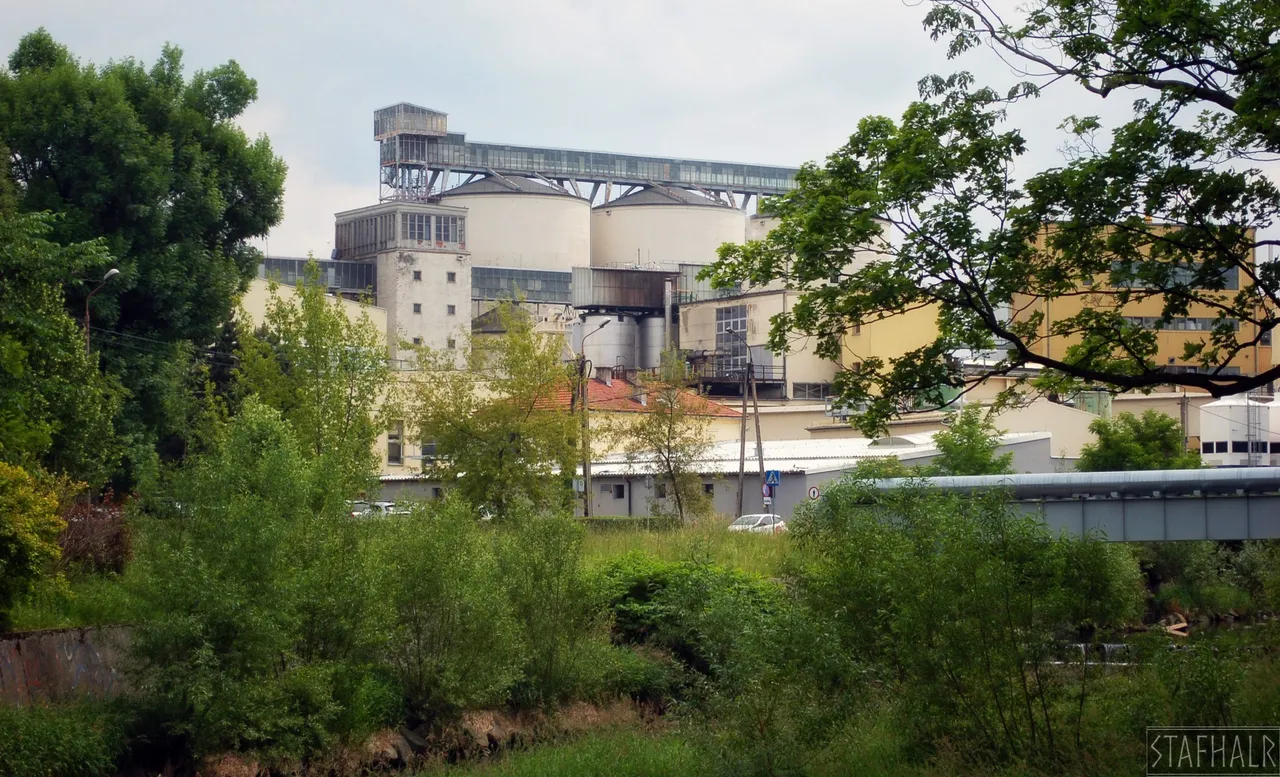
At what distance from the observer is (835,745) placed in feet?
60.3

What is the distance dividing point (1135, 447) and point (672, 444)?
20157 mm

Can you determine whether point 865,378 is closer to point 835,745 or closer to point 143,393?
point 835,745

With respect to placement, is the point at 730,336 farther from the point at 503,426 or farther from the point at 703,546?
the point at 703,546

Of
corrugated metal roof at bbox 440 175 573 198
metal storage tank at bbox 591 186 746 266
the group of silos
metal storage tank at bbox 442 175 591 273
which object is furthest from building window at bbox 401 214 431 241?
metal storage tank at bbox 591 186 746 266

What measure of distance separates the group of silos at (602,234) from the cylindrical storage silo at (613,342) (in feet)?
0.23

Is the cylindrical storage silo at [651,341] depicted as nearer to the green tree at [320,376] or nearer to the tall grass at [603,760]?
the green tree at [320,376]

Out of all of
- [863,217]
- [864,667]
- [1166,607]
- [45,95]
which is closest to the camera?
[863,217]

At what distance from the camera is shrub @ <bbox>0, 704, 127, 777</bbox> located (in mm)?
18281

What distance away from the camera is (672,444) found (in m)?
50.2

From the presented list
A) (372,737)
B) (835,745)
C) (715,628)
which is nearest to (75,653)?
(372,737)

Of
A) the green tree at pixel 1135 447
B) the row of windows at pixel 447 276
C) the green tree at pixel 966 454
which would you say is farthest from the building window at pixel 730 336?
the green tree at pixel 966 454

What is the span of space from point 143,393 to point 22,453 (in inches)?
632

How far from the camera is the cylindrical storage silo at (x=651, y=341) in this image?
95.2m

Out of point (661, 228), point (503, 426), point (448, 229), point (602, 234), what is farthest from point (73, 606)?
point (602, 234)
